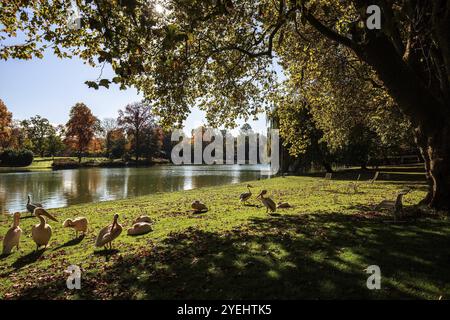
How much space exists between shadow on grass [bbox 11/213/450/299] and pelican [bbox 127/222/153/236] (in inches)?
80.7

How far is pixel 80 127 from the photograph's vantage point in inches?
3573

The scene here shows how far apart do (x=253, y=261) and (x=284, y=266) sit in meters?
0.83

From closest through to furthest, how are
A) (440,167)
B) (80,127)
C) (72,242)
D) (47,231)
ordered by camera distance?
(47,231) < (440,167) < (72,242) < (80,127)

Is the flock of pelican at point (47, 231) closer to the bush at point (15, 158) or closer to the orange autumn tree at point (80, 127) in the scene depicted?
the bush at point (15, 158)

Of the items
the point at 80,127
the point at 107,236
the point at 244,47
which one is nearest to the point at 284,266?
the point at 107,236

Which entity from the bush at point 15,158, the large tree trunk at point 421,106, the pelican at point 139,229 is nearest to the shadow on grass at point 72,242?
the pelican at point 139,229

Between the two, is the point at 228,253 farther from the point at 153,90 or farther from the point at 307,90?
the point at 307,90

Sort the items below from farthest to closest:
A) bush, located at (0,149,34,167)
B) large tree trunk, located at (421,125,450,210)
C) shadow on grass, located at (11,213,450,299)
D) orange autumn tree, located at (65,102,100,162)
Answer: orange autumn tree, located at (65,102,100,162)
bush, located at (0,149,34,167)
large tree trunk, located at (421,125,450,210)
shadow on grass, located at (11,213,450,299)

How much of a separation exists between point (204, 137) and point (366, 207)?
110187 mm

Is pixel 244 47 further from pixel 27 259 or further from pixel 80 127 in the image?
pixel 80 127

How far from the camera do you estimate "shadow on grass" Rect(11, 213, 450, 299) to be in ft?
21.1

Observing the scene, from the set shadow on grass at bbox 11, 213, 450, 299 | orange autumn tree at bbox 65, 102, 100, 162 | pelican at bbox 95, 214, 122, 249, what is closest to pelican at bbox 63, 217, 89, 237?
pelican at bbox 95, 214, 122, 249

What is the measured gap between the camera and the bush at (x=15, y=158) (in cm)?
7444

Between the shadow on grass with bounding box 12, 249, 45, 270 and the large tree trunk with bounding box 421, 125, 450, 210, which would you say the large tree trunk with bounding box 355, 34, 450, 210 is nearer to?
the large tree trunk with bounding box 421, 125, 450, 210
